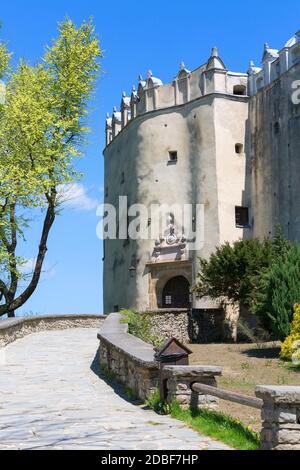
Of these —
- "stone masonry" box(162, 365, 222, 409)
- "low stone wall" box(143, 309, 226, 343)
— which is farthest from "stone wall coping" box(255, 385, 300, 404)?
"low stone wall" box(143, 309, 226, 343)

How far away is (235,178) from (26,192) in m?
12.4

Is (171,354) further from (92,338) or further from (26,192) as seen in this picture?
(26,192)

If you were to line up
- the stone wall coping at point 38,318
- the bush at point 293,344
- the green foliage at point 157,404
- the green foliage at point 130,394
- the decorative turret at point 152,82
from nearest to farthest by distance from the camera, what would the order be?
1. the green foliage at point 157,404
2. the green foliage at point 130,394
3. the bush at point 293,344
4. the stone wall coping at point 38,318
5. the decorative turret at point 152,82

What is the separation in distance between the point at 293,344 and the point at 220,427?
33.8 ft

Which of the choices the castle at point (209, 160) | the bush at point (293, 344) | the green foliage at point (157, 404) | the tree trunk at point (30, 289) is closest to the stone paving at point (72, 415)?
the green foliage at point (157, 404)

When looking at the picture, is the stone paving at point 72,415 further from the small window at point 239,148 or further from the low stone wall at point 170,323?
the small window at point 239,148

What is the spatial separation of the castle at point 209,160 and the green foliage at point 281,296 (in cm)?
841

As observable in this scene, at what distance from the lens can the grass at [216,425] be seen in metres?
5.88

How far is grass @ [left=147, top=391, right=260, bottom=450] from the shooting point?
5.88 m

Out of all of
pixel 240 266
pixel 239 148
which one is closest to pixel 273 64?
pixel 239 148

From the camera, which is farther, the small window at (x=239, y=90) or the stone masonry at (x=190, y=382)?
the small window at (x=239, y=90)

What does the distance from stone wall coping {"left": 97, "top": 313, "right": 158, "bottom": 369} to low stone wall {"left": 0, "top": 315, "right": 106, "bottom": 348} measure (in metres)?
4.08

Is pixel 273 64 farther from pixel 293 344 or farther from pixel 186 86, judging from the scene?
pixel 293 344

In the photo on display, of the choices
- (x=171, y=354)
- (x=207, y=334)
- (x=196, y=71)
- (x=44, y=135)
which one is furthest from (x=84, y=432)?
(x=196, y=71)
